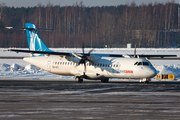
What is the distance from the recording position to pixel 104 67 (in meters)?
28.7

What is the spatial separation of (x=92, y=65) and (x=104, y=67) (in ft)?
4.53

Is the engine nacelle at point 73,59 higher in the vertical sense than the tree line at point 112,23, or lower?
lower

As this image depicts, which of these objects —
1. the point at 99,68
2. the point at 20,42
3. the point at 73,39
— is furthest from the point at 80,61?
the point at 73,39

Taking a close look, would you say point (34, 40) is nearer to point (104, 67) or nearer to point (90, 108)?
point (104, 67)

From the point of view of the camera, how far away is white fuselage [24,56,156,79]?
88.4 ft

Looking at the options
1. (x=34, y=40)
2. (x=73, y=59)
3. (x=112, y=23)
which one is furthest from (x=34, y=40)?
(x=112, y=23)

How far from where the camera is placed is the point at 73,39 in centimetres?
7362

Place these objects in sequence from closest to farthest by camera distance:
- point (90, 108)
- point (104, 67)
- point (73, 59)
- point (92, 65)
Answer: point (90, 108) < point (104, 67) < point (92, 65) < point (73, 59)

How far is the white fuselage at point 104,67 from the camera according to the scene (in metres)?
27.0

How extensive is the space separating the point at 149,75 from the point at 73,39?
48483 millimetres

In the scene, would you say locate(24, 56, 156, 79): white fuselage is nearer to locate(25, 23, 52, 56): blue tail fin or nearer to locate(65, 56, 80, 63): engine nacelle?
locate(65, 56, 80, 63): engine nacelle

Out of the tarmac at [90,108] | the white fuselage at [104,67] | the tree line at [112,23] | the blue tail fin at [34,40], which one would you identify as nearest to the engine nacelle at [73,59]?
the white fuselage at [104,67]

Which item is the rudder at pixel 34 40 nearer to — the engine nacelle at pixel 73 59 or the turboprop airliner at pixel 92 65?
the turboprop airliner at pixel 92 65

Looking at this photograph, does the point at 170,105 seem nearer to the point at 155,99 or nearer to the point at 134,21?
the point at 155,99
